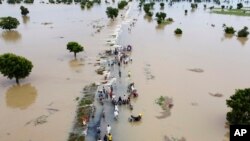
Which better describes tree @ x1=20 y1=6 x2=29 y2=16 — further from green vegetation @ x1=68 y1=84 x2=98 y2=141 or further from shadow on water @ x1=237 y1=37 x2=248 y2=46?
green vegetation @ x1=68 y1=84 x2=98 y2=141

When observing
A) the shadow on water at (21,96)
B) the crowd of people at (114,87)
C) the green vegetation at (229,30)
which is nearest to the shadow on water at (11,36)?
the crowd of people at (114,87)


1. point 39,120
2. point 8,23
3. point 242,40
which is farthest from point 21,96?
point 242,40

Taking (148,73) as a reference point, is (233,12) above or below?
above

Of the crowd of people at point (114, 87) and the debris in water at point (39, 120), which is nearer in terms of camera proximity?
the debris in water at point (39, 120)

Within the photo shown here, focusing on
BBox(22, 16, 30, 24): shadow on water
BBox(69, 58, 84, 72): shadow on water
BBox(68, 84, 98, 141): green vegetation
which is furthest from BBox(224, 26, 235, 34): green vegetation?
BBox(22, 16, 30, 24): shadow on water

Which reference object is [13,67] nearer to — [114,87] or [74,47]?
[114,87]

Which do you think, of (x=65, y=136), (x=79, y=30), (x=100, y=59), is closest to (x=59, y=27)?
(x=79, y=30)

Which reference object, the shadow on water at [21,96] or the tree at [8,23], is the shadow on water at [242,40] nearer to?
the shadow on water at [21,96]
